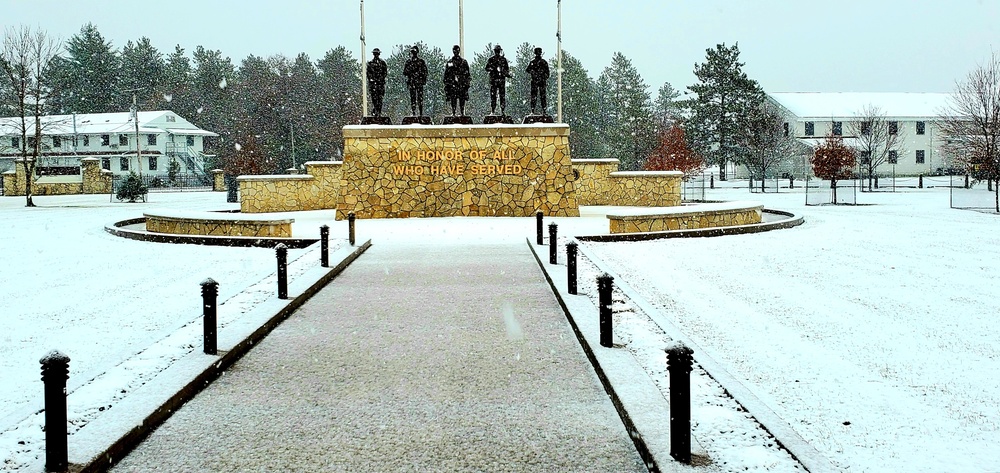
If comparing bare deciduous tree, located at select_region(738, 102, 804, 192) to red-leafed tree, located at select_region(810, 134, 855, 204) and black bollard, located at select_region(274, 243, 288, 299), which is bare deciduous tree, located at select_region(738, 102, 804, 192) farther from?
black bollard, located at select_region(274, 243, 288, 299)

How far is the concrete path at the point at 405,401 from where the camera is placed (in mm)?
5184

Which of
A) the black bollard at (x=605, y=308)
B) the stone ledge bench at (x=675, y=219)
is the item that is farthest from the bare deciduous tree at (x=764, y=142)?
the black bollard at (x=605, y=308)

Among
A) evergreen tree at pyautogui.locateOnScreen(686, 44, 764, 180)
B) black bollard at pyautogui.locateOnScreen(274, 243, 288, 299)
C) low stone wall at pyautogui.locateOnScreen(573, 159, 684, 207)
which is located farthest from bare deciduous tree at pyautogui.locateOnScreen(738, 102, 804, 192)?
black bollard at pyautogui.locateOnScreen(274, 243, 288, 299)

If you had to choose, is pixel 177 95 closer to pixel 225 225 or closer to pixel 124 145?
pixel 124 145

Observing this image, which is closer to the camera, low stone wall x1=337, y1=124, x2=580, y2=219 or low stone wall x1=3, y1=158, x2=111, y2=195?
low stone wall x1=337, y1=124, x2=580, y2=219

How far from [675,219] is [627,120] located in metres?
62.3

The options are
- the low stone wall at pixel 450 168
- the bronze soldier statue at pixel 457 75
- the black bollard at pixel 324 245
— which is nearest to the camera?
the black bollard at pixel 324 245

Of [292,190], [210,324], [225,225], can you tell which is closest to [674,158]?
[292,190]

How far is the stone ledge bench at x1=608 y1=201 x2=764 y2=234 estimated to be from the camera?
1927 cm

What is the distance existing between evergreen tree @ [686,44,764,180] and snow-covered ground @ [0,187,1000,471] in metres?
49.7

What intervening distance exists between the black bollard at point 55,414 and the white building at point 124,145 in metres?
77.8

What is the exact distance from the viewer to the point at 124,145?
80562mm

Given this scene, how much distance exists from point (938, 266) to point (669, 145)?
47.1 metres

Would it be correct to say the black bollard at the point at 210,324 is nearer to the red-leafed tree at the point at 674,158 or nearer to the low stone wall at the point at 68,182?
the red-leafed tree at the point at 674,158
